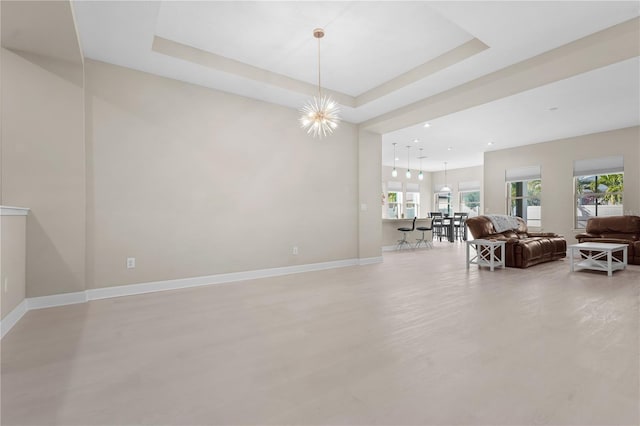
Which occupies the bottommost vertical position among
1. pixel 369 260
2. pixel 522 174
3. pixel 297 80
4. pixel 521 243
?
pixel 369 260

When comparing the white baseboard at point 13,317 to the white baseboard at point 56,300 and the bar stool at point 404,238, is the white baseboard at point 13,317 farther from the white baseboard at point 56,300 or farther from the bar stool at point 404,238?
the bar stool at point 404,238

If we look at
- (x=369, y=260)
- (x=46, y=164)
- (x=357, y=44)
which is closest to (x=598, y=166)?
(x=369, y=260)

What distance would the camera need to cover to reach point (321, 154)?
5.59 m

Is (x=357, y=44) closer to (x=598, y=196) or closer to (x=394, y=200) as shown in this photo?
(x=598, y=196)

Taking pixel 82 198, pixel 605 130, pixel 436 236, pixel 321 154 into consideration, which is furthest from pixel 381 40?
pixel 436 236

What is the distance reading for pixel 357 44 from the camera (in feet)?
12.0

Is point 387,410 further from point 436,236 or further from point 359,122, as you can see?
point 436,236

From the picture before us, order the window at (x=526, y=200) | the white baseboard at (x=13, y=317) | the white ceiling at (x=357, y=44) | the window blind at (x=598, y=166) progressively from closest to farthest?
1. the white baseboard at (x=13, y=317)
2. the white ceiling at (x=357, y=44)
3. the window blind at (x=598, y=166)
4. the window at (x=526, y=200)

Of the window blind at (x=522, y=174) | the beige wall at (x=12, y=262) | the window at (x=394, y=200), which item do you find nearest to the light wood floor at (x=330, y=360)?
the beige wall at (x=12, y=262)

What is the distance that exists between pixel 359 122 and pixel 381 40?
2.49 m

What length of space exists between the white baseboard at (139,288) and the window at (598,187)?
6.68 metres

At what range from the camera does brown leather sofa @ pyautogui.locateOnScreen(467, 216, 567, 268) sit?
5367 mm

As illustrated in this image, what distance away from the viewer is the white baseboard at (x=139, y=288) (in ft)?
9.90

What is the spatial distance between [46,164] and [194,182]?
60.1 inches
